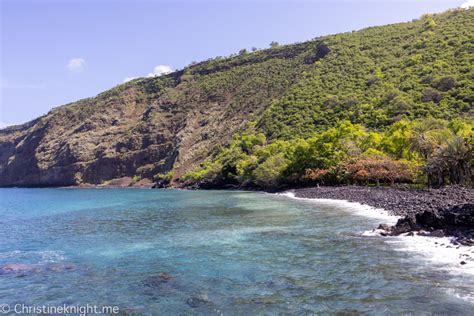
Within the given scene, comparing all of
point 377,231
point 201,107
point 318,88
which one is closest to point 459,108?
point 318,88

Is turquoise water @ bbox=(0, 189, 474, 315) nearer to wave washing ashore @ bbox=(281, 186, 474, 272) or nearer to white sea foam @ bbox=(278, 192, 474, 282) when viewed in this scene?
white sea foam @ bbox=(278, 192, 474, 282)

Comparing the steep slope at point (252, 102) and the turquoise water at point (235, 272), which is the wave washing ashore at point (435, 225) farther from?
the steep slope at point (252, 102)

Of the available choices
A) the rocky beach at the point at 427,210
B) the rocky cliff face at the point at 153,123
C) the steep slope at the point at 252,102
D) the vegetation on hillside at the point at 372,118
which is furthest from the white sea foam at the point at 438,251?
the rocky cliff face at the point at 153,123

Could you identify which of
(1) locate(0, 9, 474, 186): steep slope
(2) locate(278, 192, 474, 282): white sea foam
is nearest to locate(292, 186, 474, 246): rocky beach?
(2) locate(278, 192, 474, 282): white sea foam

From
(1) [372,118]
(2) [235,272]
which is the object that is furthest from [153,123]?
(2) [235,272]

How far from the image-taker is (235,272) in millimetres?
19031

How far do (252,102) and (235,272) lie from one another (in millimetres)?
116678

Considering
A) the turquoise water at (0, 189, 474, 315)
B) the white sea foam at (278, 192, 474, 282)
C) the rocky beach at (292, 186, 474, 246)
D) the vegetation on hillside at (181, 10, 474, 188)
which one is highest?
the vegetation on hillside at (181, 10, 474, 188)

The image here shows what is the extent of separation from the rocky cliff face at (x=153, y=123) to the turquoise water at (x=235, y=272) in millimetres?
95789

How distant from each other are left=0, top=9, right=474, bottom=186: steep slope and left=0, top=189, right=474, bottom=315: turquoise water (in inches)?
2468

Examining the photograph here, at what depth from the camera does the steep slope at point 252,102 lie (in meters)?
91.2

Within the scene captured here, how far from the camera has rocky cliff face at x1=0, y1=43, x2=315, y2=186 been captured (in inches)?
5305

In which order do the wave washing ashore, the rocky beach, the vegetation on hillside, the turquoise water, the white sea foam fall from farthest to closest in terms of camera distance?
the vegetation on hillside
the rocky beach
the wave washing ashore
the white sea foam
the turquoise water

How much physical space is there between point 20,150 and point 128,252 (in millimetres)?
180066
